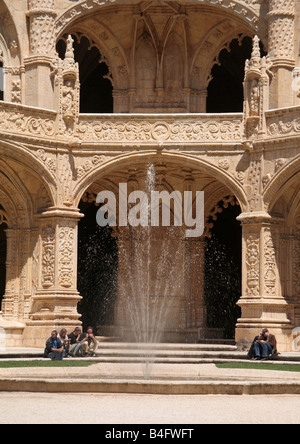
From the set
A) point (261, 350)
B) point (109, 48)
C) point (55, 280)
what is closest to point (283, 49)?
point (109, 48)

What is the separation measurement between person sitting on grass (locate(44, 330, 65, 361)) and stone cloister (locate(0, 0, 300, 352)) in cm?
351

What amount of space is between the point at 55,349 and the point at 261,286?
585cm

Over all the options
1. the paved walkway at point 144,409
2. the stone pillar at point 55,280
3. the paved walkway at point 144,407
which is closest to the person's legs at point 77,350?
the stone pillar at point 55,280

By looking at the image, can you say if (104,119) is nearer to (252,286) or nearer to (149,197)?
(149,197)

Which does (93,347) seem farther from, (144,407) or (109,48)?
(109,48)

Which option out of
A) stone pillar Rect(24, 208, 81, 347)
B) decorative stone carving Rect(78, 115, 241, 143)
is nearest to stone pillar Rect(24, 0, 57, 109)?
decorative stone carving Rect(78, 115, 241, 143)

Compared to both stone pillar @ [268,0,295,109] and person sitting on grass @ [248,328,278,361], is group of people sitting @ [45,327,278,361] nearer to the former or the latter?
person sitting on grass @ [248,328,278,361]

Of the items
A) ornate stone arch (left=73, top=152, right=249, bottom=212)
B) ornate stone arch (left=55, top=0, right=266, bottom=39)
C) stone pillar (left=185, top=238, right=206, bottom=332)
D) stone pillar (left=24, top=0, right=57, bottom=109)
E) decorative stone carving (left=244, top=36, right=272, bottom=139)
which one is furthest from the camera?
stone pillar (left=185, top=238, right=206, bottom=332)

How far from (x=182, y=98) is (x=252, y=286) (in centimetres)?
654

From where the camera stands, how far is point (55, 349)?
20.9 meters

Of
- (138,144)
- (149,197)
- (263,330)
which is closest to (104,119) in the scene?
(138,144)

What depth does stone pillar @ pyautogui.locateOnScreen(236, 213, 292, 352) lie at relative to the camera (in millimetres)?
24359

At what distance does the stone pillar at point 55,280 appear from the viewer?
24.8 metres

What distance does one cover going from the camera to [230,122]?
2536 centimetres
